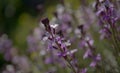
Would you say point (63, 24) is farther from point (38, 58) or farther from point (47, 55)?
point (38, 58)

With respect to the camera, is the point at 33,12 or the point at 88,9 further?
the point at 33,12

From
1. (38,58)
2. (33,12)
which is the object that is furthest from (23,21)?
(38,58)

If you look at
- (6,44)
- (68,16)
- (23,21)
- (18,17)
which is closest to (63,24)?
(68,16)

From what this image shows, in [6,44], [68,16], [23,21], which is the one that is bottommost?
[68,16]

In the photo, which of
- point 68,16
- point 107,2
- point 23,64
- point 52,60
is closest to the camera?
point 107,2

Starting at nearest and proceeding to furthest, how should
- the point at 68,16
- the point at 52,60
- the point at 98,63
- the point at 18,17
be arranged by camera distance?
the point at 98,63 → the point at 52,60 → the point at 68,16 → the point at 18,17

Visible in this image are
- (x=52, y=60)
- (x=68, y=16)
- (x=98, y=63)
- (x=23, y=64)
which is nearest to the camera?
(x=98, y=63)

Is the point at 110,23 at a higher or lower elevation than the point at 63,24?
lower

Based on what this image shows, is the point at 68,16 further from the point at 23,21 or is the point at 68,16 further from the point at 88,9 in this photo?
the point at 23,21

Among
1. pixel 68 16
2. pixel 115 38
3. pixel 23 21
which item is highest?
pixel 23 21
